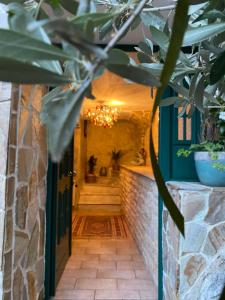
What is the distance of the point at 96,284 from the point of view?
2.58 m

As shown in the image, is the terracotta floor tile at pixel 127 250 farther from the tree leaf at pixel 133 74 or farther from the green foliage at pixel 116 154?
the green foliage at pixel 116 154

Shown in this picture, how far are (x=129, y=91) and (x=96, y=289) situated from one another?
2725 mm

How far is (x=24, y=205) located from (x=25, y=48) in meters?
1.65

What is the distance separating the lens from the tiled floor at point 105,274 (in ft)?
7.84

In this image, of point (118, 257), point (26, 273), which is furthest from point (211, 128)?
point (118, 257)

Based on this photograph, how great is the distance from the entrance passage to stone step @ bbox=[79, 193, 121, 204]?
2.15 meters

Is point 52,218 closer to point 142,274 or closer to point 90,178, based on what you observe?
point 142,274

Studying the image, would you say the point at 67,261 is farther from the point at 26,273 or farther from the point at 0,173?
the point at 0,173

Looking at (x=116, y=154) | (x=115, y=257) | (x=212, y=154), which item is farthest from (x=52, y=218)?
(x=116, y=154)

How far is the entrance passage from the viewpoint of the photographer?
241 centimetres

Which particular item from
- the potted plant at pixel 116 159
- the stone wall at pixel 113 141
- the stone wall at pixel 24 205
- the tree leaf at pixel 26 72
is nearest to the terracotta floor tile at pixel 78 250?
the stone wall at pixel 24 205

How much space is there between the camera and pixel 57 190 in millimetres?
2543

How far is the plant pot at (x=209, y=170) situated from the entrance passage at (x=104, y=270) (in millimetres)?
1191

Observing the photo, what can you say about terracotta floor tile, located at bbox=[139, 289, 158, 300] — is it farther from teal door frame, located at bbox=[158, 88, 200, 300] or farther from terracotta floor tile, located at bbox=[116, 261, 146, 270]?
terracotta floor tile, located at bbox=[116, 261, 146, 270]
